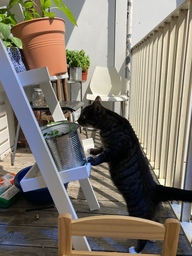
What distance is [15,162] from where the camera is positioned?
1940mm

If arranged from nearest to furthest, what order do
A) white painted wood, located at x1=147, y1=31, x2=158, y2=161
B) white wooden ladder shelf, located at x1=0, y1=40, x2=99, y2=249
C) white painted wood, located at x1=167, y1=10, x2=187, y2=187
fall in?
white wooden ladder shelf, located at x1=0, y1=40, x2=99, y2=249 → white painted wood, located at x1=167, y1=10, x2=187, y2=187 → white painted wood, located at x1=147, y1=31, x2=158, y2=161

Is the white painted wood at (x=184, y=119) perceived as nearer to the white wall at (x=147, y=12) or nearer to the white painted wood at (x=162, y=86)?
the white painted wood at (x=162, y=86)

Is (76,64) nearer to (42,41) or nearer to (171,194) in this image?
(42,41)

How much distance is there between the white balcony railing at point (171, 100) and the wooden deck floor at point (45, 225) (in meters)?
0.27

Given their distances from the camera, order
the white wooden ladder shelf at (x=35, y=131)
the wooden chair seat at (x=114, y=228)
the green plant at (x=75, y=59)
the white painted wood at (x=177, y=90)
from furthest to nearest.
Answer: the green plant at (x=75, y=59) → the white painted wood at (x=177, y=90) → the white wooden ladder shelf at (x=35, y=131) → the wooden chair seat at (x=114, y=228)

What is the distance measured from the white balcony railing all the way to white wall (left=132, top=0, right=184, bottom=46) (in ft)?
3.98

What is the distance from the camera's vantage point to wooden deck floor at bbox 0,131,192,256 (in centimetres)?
101

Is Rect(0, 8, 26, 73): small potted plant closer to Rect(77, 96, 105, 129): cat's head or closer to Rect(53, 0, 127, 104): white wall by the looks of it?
Rect(77, 96, 105, 129): cat's head

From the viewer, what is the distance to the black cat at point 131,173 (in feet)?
3.20

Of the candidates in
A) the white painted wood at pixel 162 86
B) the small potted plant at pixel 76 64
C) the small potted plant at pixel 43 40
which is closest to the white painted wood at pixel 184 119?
the white painted wood at pixel 162 86

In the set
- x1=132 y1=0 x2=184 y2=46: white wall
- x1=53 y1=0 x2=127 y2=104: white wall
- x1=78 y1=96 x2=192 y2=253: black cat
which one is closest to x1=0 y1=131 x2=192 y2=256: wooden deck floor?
A: x1=78 y1=96 x2=192 y2=253: black cat

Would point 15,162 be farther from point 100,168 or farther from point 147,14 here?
point 147,14

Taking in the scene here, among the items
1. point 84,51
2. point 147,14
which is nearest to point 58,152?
point 84,51

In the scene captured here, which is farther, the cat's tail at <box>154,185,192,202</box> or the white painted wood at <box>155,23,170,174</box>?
the white painted wood at <box>155,23,170,174</box>
